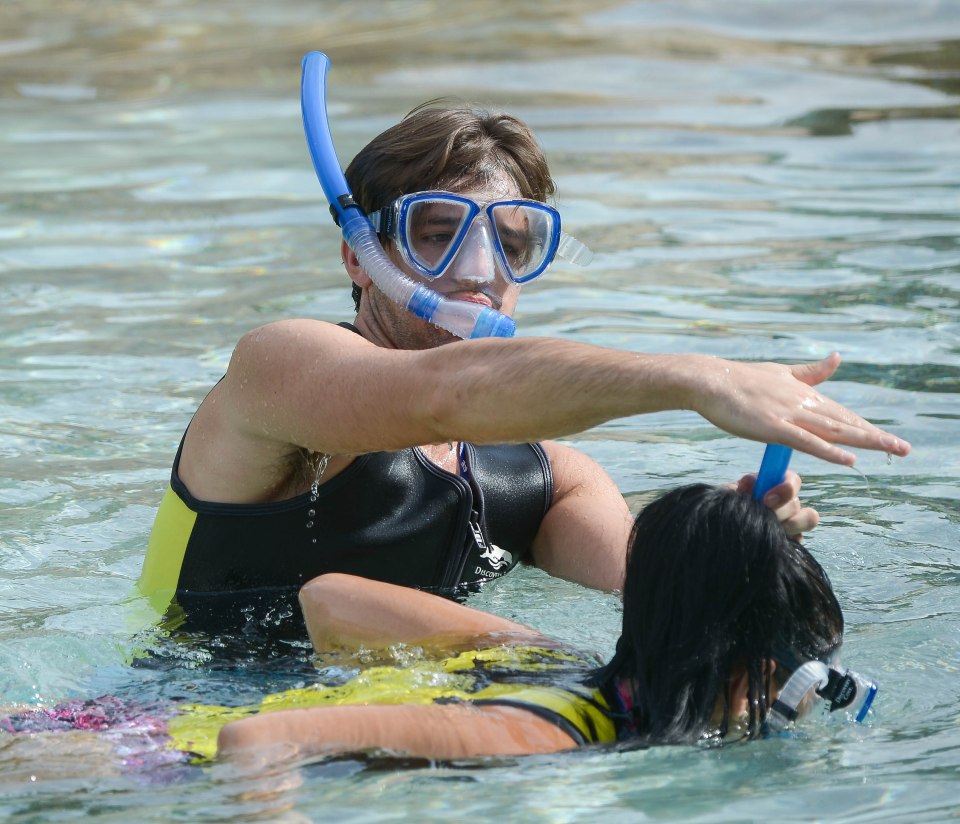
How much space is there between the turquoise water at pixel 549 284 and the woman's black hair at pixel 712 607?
0.38 ft

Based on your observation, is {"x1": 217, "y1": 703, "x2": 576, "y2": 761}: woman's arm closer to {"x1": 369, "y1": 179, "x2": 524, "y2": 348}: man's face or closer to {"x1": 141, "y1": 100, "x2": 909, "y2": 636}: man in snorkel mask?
{"x1": 141, "y1": 100, "x2": 909, "y2": 636}: man in snorkel mask

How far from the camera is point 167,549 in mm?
3668

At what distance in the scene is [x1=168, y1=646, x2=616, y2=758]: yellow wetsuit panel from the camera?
272 centimetres

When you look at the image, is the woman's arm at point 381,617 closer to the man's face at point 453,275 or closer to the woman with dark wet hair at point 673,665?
the woman with dark wet hair at point 673,665

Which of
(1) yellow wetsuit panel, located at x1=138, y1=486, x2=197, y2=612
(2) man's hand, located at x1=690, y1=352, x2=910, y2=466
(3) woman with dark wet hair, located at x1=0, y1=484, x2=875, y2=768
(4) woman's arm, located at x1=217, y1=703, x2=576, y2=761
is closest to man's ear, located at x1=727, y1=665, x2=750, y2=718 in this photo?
(3) woman with dark wet hair, located at x1=0, y1=484, x2=875, y2=768

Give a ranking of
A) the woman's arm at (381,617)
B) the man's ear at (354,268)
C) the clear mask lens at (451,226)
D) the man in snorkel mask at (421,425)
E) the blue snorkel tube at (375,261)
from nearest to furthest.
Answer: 1. the man in snorkel mask at (421,425)
2. the woman's arm at (381,617)
3. the blue snorkel tube at (375,261)
4. the clear mask lens at (451,226)
5. the man's ear at (354,268)

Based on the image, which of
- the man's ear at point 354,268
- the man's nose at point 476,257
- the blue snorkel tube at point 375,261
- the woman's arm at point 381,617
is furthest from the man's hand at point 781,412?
the man's ear at point 354,268

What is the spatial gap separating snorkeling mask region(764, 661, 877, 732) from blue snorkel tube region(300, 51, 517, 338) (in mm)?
1176

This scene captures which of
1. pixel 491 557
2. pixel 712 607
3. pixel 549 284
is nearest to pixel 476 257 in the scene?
pixel 491 557

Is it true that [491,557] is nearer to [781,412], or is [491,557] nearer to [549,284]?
[781,412]

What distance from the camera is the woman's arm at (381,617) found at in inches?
120

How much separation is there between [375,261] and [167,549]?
862 mm

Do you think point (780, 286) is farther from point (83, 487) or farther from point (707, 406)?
point (707, 406)

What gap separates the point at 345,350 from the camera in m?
3.11
